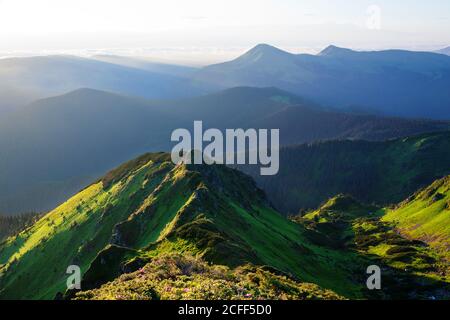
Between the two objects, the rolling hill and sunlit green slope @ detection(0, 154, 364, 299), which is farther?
sunlit green slope @ detection(0, 154, 364, 299)

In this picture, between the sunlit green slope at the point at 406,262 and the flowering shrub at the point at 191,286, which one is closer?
the flowering shrub at the point at 191,286

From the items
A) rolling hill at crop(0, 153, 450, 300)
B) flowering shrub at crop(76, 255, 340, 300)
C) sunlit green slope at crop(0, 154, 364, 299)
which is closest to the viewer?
flowering shrub at crop(76, 255, 340, 300)

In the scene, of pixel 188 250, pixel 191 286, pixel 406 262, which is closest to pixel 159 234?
pixel 188 250

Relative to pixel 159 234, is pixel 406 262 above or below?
below

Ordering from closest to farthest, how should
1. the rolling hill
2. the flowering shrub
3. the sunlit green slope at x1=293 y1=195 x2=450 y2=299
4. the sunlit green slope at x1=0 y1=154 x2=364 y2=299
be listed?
1. the flowering shrub
2. the rolling hill
3. the sunlit green slope at x1=0 y1=154 x2=364 y2=299
4. the sunlit green slope at x1=293 y1=195 x2=450 y2=299

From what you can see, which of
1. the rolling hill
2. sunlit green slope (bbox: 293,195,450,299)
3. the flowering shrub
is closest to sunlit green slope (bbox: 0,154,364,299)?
the rolling hill

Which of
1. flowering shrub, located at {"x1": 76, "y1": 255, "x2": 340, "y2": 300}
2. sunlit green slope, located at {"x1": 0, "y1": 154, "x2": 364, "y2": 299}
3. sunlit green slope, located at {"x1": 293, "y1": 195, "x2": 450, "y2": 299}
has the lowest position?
sunlit green slope, located at {"x1": 293, "y1": 195, "x2": 450, "y2": 299}

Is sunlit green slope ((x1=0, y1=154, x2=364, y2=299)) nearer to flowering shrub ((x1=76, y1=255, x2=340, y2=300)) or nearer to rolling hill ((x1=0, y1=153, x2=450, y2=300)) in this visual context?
rolling hill ((x1=0, y1=153, x2=450, y2=300))

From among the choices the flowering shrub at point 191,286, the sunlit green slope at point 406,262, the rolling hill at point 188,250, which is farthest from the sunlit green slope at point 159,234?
the flowering shrub at point 191,286

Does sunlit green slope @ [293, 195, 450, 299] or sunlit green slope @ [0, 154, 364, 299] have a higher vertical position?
sunlit green slope @ [0, 154, 364, 299]

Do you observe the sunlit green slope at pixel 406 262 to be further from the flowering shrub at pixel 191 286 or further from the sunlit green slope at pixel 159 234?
the flowering shrub at pixel 191 286

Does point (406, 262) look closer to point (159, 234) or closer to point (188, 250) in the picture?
point (159, 234)
